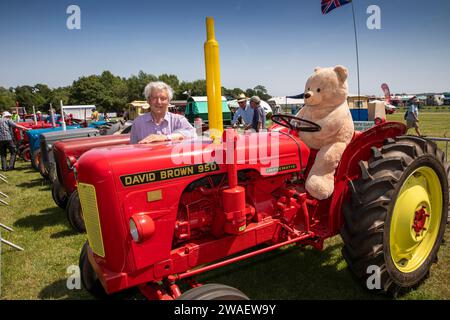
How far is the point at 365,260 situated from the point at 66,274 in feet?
9.86

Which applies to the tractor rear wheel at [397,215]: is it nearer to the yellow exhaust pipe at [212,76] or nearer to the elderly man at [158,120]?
the yellow exhaust pipe at [212,76]

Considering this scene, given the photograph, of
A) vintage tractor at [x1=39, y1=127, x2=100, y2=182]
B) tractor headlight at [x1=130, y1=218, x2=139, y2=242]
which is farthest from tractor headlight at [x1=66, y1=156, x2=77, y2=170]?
tractor headlight at [x1=130, y1=218, x2=139, y2=242]

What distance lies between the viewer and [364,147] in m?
2.93

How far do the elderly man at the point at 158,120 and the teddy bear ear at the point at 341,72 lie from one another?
4.81ft

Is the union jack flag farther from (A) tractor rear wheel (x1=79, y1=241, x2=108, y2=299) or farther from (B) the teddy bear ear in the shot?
(A) tractor rear wheel (x1=79, y1=241, x2=108, y2=299)

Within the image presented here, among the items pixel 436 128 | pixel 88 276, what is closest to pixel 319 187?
pixel 88 276

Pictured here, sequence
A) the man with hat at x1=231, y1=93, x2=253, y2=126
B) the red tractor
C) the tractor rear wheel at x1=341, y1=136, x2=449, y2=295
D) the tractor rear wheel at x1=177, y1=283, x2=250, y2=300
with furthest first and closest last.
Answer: the man with hat at x1=231, y1=93, x2=253, y2=126, the tractor rear wheel at x1=341, y1=136, x2=449, y2=295, the red tractor, the tractor rear wheel at x1=177, y1=283, x2=250, y2=300

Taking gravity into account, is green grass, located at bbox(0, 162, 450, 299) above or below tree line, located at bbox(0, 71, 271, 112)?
below

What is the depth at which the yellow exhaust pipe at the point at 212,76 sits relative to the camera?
2230mm

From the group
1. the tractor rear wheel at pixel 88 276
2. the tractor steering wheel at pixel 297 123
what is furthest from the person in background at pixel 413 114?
the tractor rear wheel at pixel 88 276

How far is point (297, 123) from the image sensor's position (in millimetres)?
3160

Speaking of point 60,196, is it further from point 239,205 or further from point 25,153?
point 25,153

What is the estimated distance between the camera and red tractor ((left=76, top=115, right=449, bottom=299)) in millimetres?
2072
